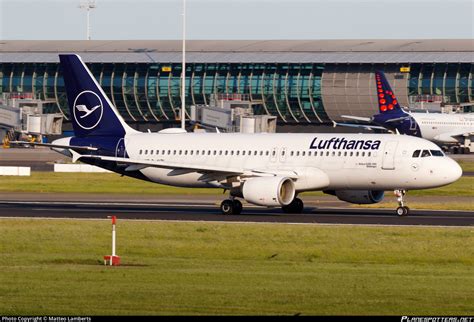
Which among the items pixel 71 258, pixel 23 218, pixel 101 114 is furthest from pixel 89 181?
pixel 71 258

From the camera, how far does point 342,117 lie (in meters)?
132

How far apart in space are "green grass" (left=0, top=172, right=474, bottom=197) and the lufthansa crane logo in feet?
40.5

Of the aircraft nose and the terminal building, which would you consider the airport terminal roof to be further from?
the aircraft nose

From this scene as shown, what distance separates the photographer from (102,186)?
7162 cm

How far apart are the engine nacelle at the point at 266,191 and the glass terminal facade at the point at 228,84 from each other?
8930 cm

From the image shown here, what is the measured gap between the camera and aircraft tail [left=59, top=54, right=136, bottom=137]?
180 ft

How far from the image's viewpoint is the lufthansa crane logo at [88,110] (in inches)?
2165

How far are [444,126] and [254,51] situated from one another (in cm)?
2952

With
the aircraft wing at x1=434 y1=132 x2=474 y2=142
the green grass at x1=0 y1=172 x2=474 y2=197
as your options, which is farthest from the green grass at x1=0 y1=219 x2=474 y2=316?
the aircraft wing at x1=434 y1=132 x2=474 y2=142

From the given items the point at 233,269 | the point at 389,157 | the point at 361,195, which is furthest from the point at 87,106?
the point at 233,269

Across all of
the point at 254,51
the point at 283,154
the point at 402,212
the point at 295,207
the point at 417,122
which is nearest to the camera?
the point at 402,212

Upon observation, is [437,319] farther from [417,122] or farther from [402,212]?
[417,122]

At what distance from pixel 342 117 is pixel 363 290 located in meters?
107

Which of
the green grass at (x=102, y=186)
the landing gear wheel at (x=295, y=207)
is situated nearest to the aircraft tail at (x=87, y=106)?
the landing gear wheel at (x=295, y=207)
